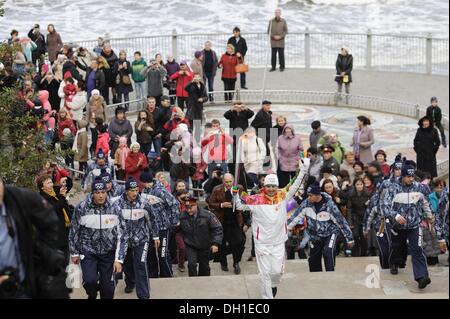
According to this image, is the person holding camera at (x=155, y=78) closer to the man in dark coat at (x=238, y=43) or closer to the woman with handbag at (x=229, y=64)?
the woman with handbag at (x=229, y=64)

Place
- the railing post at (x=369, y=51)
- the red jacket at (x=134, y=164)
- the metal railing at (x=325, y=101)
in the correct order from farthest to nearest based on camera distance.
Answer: the railing post at (x=369, y=51)
the metal railing at (x=325, y=101)
the red jacket at (x=134, y=164)

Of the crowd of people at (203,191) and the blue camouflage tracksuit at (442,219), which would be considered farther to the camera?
the blue camouflage tracksuit at (442,219)

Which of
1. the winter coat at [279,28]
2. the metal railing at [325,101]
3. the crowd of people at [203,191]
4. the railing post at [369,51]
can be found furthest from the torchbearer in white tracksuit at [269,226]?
the railing post at [369,51]

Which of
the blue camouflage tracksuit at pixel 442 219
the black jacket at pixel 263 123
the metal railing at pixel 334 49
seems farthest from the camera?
the metal railing at pixel 334 49

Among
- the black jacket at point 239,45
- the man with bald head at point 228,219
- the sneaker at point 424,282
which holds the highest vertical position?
the black jacket at point 239,45

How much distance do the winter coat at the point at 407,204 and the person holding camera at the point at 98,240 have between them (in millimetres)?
3498

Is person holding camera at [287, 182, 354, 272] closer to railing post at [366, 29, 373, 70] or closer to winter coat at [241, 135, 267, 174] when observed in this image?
winter coat at [241, 135, 267, 174]

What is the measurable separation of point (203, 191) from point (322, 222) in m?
5.19

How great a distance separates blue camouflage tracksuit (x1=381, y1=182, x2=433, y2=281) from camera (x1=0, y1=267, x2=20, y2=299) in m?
7.30

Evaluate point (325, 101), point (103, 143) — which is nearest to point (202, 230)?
point (103, 143)

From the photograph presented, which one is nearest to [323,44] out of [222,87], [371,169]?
[222,87]

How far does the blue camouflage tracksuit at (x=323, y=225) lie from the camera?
14.4 m
